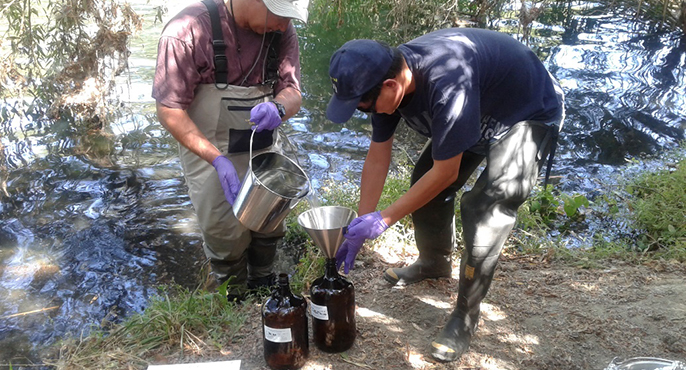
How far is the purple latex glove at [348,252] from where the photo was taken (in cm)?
303

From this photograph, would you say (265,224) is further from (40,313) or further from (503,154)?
(40,313)

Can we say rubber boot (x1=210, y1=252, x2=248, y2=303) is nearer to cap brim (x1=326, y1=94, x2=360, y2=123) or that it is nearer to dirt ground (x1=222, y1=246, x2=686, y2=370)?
dirt ground (x1=222, y1=246, x2=686, y2=370)

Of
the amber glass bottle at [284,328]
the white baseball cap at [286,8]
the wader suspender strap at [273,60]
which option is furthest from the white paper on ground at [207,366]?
the white baseball cap at [286,8]

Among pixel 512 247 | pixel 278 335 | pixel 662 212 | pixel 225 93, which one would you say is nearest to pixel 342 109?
pixel 278 335

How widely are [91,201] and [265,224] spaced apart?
3.96 metres

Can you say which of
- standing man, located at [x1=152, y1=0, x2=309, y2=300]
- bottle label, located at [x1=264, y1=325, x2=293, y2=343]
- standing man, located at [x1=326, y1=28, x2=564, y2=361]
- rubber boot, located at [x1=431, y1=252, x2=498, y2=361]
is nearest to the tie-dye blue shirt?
standing man, located at [x1=326, y1=28, x2=564, y2=361]

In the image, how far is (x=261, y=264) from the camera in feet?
14.5

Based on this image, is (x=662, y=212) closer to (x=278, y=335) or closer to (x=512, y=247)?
(x=512, y=247)

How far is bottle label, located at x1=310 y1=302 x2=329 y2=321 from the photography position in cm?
301

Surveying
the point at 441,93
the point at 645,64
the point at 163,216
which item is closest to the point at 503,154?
the point at 441,93

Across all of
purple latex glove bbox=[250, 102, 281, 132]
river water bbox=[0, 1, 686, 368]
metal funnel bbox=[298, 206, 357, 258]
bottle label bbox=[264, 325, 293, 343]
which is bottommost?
river water bbox=[0, 1, 686, 368]

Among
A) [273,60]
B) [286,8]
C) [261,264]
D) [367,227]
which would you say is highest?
[286,8]

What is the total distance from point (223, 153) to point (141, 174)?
3.67 metres

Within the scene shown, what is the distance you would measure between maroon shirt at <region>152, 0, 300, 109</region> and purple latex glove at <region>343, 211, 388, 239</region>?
1.36m
